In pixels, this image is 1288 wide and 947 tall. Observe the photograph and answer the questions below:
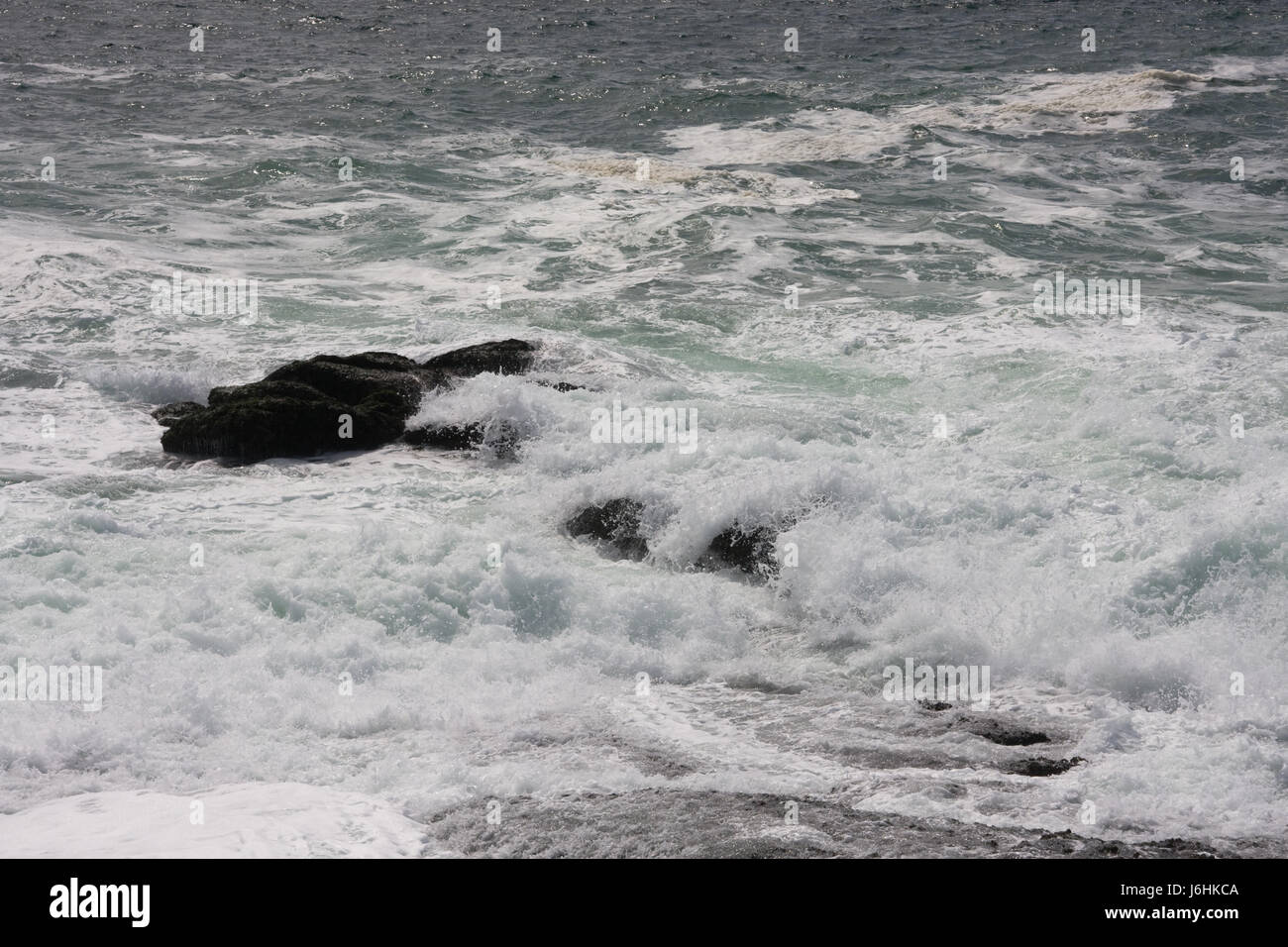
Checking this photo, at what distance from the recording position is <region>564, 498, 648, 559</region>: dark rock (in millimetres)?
10688

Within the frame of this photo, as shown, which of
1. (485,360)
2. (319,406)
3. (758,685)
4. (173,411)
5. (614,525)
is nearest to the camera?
(758,685)

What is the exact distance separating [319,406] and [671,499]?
3.95 meters

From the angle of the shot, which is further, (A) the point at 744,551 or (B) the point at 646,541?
(B) the point at 646,541

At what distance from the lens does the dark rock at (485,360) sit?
14.0 m

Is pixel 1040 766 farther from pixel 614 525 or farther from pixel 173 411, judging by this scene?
pixel 173 411

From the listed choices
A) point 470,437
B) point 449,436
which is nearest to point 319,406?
point 449,436

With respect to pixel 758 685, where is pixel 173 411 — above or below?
above

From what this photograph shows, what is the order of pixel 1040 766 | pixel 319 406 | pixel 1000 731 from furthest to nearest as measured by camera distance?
pixel 319 406
pixel 1000 731
pixel 1040 766

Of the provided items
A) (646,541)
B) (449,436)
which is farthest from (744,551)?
(449,436)

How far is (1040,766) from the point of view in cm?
725

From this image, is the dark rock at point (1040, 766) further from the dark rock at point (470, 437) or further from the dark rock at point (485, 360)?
the dark rock at point (485, 360)

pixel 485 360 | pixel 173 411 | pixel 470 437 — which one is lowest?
pixel 470 437

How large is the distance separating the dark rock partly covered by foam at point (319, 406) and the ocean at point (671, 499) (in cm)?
30
